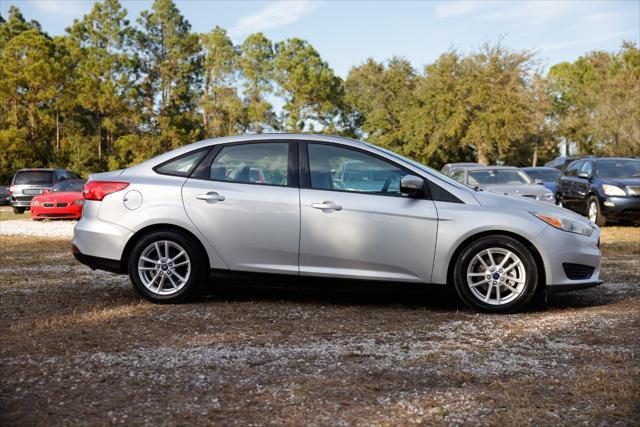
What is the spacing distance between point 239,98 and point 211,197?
189 ft

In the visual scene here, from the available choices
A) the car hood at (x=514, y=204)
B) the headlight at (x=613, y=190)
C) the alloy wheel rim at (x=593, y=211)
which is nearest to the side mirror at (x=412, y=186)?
the car hood at (x=514, y=204)

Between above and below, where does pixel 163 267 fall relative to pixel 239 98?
below

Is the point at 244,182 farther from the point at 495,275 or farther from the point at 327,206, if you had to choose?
the point at 495,275

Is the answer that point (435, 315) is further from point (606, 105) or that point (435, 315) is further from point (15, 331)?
point (606, 105)

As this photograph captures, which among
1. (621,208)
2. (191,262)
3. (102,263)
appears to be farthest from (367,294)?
(621,208)

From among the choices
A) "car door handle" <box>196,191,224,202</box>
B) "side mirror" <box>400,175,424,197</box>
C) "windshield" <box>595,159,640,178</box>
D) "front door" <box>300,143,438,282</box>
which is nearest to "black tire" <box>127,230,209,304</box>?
"car door handle" <box>196,191,224,202</box>

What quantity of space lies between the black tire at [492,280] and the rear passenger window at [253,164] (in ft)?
5.69

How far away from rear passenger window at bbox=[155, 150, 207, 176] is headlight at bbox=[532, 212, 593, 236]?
3.13m

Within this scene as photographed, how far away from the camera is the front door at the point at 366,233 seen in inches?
241

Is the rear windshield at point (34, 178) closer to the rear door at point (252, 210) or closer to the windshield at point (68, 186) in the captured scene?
the windshield at point (68, 186)

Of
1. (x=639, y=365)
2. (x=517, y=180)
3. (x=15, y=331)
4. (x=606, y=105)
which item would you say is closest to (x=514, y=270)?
(x=639, y=365)

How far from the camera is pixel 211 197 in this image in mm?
6352

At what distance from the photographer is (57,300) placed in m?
6.66

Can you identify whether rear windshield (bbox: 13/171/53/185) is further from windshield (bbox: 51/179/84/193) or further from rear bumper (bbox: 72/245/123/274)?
rear bumper (bbox: 72/245/123/274)
